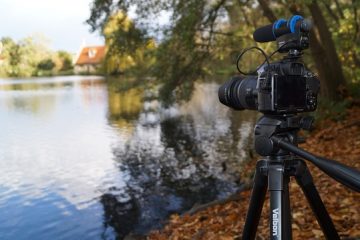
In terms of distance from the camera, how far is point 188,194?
29.4 ft

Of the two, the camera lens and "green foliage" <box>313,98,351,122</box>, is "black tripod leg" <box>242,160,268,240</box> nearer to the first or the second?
the camera lens

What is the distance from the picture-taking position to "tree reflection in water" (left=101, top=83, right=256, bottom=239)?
820 centimetres

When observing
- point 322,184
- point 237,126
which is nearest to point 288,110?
point 322,184

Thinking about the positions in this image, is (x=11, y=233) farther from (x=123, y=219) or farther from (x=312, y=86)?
(x=312, y=86)

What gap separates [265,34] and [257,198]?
0.83m

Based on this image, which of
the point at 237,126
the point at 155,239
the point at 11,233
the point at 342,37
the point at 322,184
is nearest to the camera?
the point at 322,184

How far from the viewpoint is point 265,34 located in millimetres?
2145

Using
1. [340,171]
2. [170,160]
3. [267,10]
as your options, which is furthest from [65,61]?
[340,171]

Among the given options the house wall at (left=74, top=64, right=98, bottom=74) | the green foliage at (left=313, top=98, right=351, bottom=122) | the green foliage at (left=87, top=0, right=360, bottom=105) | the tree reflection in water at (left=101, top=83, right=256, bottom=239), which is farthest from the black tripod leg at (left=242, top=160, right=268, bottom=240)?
the house wall at (left=74, top=64, right=98, bottom=74)

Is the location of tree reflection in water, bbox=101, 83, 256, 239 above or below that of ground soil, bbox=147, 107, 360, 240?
below

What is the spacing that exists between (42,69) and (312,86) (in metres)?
57.2

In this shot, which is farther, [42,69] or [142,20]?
[42,69]

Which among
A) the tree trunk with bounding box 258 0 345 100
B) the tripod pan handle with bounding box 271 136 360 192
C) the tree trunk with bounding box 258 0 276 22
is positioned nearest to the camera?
the tripod pan handle with bounding box 271 136 360 192

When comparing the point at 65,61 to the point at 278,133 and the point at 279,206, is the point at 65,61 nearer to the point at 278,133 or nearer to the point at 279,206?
the point at 278,133
